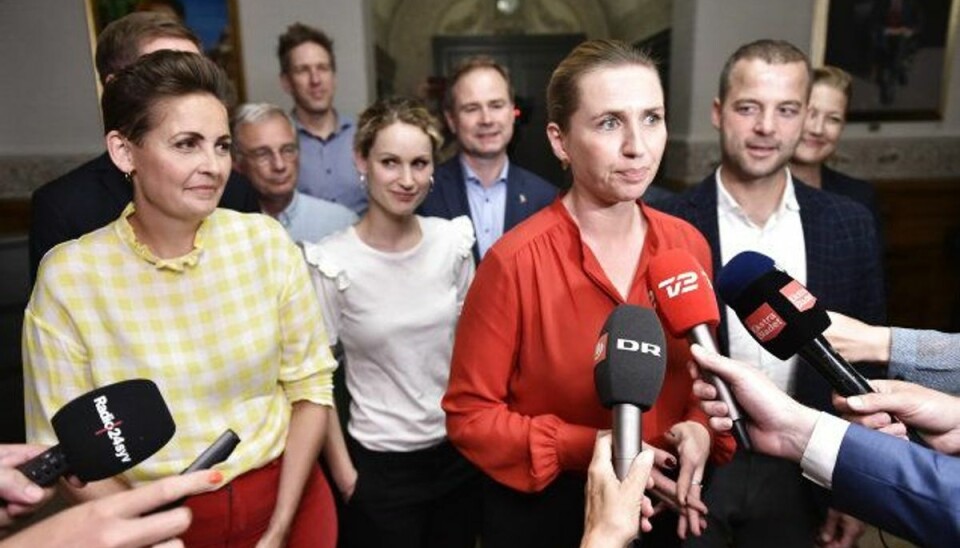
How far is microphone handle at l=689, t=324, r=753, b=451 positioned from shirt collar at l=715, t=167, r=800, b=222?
0.84 m

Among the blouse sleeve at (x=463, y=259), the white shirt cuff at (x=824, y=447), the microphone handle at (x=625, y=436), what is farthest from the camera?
the blouse sleeve at (x=463, y=259)

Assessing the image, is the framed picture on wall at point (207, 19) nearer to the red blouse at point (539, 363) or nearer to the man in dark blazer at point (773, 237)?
the man in dark blazer at point (773, 237)

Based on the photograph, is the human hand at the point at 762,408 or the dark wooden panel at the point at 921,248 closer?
the human hand at the point at 762,408

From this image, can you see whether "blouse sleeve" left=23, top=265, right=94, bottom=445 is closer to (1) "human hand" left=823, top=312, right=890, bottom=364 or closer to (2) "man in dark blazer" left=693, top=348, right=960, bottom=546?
(2) "man in dark blazer" left=693, top=348, right=960, bottom=546

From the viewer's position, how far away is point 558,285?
4.46ft

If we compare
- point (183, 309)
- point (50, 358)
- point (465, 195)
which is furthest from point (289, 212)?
point (50, 358)

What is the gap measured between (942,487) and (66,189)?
1784 mm

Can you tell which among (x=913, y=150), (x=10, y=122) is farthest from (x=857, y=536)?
(x=10, y=122)

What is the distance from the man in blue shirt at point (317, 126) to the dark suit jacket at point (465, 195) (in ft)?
1.95

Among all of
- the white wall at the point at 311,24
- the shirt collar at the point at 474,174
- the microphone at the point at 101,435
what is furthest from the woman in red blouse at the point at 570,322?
the white wall at the point at 311,24

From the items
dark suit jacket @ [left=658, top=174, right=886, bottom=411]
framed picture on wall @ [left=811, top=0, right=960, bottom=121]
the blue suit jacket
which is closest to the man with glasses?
dark suit jacket @ [left=658, top=174, right=886, bottom=411]

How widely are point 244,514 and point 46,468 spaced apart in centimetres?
51

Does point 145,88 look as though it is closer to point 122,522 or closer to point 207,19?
point 122,522

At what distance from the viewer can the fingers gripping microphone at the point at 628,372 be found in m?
0.95
